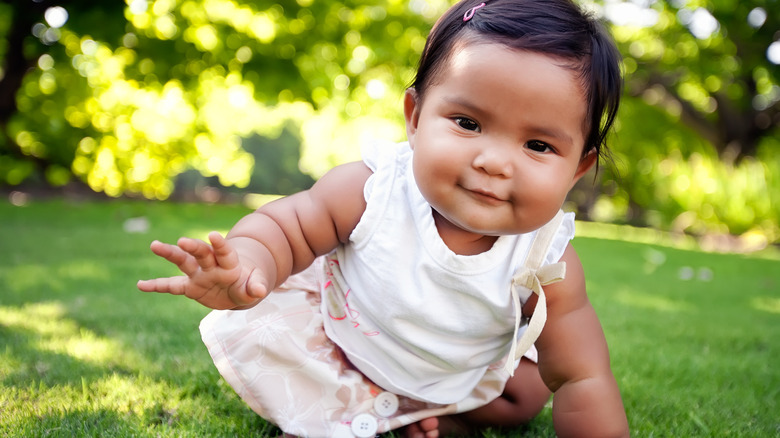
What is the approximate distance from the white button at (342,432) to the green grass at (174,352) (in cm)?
19

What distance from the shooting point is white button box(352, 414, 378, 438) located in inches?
64.2

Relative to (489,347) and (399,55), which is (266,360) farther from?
(399,55)

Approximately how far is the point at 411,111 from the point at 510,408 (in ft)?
2.87

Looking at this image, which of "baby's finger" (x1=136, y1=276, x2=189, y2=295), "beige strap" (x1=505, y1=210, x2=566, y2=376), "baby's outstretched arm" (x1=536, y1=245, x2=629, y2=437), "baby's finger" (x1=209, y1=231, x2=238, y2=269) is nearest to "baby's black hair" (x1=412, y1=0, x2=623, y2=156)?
"beige strap" (x1=505, y1=210, x2=566, y2=376)

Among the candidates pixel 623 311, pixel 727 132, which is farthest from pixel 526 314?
pixel 727 132

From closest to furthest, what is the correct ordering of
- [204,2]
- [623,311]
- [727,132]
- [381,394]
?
[381,394] → [623,311] → [204,2] → [727,132]

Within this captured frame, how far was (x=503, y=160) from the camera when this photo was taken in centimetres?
136

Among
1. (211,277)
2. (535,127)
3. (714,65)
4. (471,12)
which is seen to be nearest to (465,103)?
(535,127)

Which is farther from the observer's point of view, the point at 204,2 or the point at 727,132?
the point at 727,132

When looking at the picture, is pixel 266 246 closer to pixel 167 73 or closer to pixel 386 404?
pixel 386 404

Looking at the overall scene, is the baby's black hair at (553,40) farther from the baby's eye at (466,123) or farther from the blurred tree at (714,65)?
the blurred tree at (714,65)

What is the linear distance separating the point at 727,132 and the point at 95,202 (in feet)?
45.1

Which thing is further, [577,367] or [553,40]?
[577,367]

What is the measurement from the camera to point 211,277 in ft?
3.90
